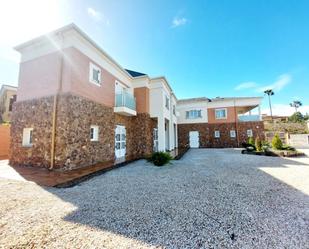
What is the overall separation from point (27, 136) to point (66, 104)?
351cm

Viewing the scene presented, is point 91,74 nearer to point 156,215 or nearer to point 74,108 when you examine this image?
point 74,108

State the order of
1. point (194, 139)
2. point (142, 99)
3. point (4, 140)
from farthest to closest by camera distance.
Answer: point (194, 139)
point (142, 99)
point (4, 140)

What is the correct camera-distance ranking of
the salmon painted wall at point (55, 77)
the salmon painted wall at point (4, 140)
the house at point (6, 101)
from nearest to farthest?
the salmon painted wall at point (55, 77) → the salmon painted wall at point (4, 140) → the house at point (6, 101)

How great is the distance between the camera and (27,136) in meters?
8.42

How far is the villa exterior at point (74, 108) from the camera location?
7.24 m

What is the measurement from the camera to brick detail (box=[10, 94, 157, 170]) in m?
7.07

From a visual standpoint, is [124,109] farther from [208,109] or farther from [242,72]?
[208,109]

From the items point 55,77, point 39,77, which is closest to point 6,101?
point 39,77

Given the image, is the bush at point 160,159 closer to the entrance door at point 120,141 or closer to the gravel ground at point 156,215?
the gravel ground at point 156,215

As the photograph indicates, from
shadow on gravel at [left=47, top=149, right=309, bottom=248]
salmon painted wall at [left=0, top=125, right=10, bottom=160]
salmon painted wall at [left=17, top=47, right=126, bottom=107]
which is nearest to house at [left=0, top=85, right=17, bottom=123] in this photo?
salmon painted wall at [left=0, top=125, right=10, bottom=160]

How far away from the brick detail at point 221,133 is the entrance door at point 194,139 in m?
0.40

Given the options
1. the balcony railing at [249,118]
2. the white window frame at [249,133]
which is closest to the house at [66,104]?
the balcony railing at [249,118]

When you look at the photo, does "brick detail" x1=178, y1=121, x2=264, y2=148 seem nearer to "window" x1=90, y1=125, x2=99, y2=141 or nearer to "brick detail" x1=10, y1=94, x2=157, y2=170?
"brick detail" x1=10, y1=94, x2=157, y2=170

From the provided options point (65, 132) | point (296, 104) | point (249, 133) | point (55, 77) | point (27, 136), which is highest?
point (296, 104)
